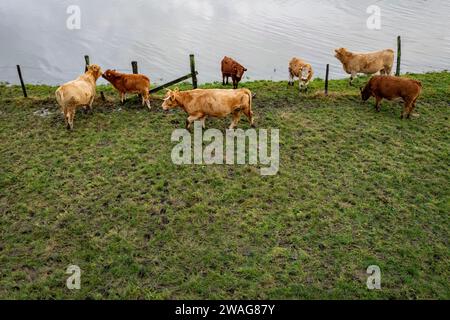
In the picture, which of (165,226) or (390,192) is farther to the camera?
(390,192)

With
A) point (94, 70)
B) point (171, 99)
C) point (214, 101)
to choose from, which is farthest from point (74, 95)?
point (214, 101)

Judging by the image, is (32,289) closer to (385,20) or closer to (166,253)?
(166,253)

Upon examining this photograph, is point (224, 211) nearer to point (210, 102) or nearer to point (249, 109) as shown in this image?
point (210, 102)

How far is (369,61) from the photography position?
1490cm

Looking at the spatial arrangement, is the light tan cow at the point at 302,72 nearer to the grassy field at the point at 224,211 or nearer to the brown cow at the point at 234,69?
the brown cow at the point at 234,69

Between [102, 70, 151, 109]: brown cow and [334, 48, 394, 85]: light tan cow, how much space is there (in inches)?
311

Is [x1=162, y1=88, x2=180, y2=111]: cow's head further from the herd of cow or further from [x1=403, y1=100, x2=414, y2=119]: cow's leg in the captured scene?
[x1=403, y1=100, x2=414, y2=119]: cow's leg

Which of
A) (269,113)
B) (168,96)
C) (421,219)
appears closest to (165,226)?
(168,96)

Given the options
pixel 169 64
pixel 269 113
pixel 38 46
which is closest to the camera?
pixel 269 113

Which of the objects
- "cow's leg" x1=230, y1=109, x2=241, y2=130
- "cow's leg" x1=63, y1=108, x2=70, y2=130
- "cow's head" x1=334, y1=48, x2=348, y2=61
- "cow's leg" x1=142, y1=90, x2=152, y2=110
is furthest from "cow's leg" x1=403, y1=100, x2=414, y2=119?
"cow's leg" x1=63, y1=108, x2=70, y2=130

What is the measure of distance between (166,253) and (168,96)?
5199mm

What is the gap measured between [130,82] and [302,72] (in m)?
5.98

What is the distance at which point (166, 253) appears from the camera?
723 cm
